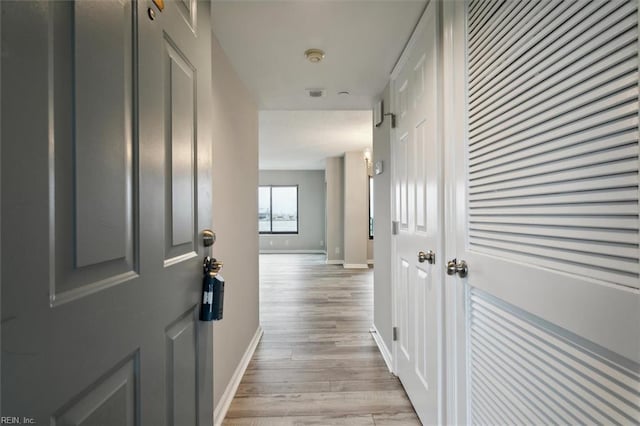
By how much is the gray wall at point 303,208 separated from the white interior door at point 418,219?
7084 millimetres

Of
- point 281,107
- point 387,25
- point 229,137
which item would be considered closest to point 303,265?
point 281,107

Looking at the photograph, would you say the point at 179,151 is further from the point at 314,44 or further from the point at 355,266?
the point at 355,266

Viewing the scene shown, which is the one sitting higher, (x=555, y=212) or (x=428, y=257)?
(x=555, y=212)

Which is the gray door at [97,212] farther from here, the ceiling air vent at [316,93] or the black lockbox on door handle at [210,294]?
the ceiling air vent at [316,93]

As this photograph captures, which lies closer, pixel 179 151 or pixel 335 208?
pixel 179 151

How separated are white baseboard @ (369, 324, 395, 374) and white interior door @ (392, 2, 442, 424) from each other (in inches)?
4.6

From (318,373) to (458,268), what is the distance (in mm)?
1536

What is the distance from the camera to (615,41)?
0.58m

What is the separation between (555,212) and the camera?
74 centimetres

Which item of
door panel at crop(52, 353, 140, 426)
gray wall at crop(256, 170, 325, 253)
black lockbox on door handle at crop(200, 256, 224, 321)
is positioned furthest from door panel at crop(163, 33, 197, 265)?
gray wall at crop(256, 170, 325, 253)

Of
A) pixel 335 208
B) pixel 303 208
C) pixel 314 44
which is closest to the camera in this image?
pixel 314 44

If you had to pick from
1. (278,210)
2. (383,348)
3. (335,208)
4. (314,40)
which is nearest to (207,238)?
(314,40)

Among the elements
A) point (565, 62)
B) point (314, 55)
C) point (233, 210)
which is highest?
point (314, 55)

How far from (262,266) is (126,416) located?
256 inches
